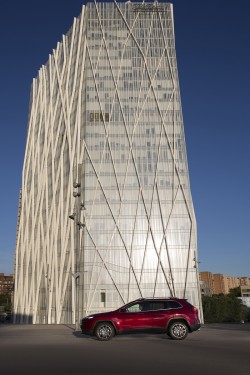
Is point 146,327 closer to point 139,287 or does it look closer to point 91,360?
point 91,360

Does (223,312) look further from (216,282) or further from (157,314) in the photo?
(216,282)

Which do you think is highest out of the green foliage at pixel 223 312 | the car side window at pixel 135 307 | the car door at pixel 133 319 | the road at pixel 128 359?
the car side window at pixel 135 307

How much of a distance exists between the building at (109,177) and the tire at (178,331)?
3453 cm

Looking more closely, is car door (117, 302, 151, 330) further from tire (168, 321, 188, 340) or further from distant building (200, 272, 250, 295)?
distant building (200, 272, 250, 295)

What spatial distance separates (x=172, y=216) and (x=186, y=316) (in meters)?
38.9

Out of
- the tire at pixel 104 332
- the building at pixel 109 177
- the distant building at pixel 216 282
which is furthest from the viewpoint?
the distant building at pixel 216 282

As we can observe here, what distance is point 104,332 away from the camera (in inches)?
531

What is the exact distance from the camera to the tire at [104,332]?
13.4 m

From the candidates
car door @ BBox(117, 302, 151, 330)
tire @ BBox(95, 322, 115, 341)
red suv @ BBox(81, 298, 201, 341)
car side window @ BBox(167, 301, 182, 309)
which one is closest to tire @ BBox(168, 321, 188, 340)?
red suv @ BBox(81, 298, 201, 341)

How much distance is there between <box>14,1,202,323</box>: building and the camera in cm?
5019

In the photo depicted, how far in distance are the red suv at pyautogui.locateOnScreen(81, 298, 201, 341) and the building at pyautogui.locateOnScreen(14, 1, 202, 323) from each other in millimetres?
34397

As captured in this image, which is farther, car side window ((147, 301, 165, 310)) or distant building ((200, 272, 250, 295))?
distant building ((200, 272, 250, 295))

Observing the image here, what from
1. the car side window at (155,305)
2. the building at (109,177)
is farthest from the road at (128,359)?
the building at (109,177)

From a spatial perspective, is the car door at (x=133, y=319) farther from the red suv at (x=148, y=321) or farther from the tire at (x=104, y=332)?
the tire at (x=104, y=332)
